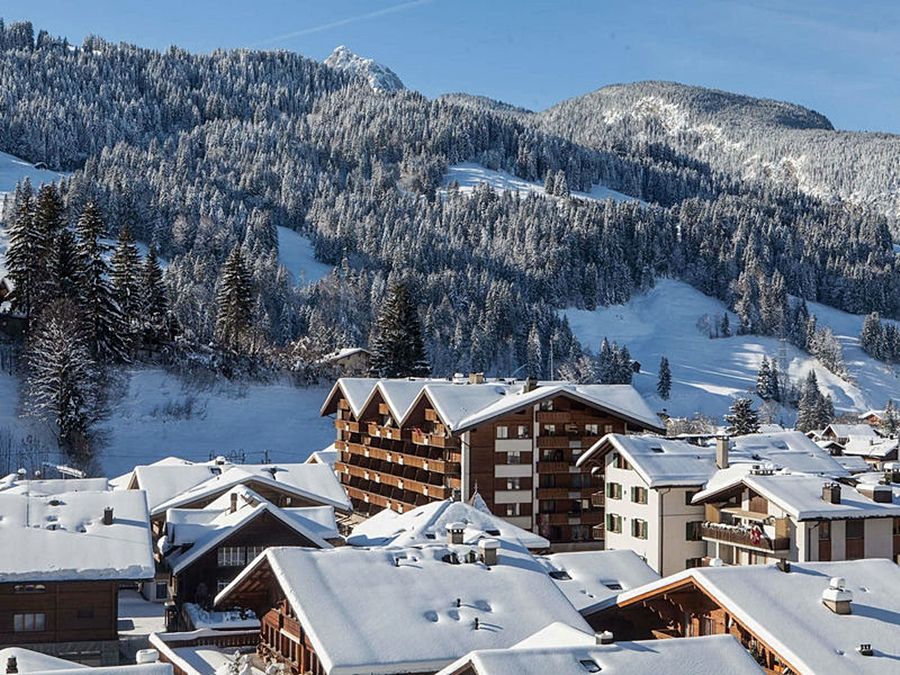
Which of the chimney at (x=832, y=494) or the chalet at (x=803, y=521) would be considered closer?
the chalet at (x=803, y=521)

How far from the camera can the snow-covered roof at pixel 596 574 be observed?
112 feet

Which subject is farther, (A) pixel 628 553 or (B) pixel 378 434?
(B) pixel 378 434

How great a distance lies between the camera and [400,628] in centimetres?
2634

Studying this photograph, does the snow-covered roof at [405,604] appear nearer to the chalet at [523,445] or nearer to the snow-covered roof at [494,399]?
the chalet at [523,445]

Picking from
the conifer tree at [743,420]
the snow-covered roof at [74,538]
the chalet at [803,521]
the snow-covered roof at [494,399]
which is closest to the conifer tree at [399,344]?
the snow-covered roof at [494,399]

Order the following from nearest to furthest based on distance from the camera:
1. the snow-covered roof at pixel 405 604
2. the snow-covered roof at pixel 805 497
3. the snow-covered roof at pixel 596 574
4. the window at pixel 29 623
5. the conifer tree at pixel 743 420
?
the snow-covered roof at pixel 405 604 → the snow-covered roof at pixel 596 574 → the window at pixel 29 623 → the snow-covered roof at pixel 805 497 → the conifer tree at pixel 743 420

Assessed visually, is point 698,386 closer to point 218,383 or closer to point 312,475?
point 218,383

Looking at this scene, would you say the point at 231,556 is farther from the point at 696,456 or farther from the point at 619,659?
the point at 619,659

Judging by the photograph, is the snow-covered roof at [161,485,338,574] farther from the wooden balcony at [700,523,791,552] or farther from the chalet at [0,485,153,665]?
the wooden balcony at [700,523,791,552]

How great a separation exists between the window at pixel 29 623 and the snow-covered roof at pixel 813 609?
1851 centimetres

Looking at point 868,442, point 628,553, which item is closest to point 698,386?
point 868,442

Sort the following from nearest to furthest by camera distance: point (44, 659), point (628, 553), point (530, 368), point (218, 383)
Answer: point (44, 659), point (628, 553), point (218, 383), point (530, 368)

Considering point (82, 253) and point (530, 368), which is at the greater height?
point (82, 253)

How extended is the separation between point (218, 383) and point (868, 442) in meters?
54.2
